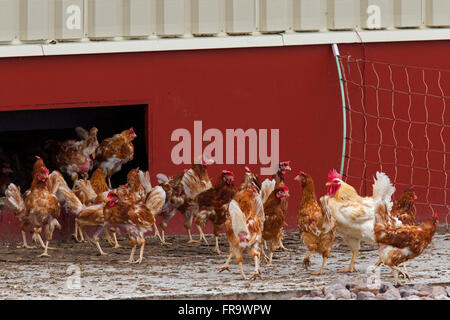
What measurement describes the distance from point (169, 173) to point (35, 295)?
11.9 feet

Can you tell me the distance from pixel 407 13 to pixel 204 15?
2.44 m

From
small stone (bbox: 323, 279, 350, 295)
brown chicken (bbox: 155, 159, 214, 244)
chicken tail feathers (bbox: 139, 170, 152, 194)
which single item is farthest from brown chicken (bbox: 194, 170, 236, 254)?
small stone (bbox: 323, 279, 350, 295)

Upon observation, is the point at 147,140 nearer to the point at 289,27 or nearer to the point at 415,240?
the point at 289,27

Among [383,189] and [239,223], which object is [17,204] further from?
[383,189]

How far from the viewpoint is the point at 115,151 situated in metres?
13.9

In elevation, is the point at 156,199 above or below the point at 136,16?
below

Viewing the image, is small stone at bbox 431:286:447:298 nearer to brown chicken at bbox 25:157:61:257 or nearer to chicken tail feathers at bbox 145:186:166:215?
chicken tail feathers at bbox 145:186:166:215

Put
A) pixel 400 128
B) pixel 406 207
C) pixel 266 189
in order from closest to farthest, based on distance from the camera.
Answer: pixel 406 207, pixel 266 189, pixel 400 128

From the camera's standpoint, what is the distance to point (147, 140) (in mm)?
13477

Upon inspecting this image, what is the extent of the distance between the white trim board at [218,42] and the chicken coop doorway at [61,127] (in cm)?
184

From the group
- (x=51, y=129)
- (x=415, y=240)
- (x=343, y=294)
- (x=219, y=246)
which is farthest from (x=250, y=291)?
(x=51, y=129)

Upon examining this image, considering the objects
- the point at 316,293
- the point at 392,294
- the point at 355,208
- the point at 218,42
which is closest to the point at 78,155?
the point at 218,42

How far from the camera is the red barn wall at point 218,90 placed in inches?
514

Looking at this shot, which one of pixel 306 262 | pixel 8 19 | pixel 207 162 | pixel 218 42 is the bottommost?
pixel 306 262
